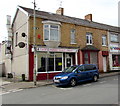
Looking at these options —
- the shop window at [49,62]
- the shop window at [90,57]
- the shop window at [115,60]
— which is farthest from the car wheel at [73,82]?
the shop window at [115,60]

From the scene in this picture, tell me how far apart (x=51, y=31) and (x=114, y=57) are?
12919mm

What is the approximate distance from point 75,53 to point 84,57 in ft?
5.49

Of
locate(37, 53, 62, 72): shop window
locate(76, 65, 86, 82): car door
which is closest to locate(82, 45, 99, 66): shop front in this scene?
locate(37, 53, 62, 72): shop window

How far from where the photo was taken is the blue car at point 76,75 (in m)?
11.1

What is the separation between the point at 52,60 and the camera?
1673cm

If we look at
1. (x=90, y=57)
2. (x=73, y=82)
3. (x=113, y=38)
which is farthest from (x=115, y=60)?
(x=73, y=82)

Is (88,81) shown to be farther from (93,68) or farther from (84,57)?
(84,57)

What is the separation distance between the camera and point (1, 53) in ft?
91.7

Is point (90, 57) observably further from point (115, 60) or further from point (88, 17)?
point (88, 17)

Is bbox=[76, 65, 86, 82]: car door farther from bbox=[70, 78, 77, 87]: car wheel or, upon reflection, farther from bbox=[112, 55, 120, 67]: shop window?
bbox=[112, 55, 120, 67]: shop window

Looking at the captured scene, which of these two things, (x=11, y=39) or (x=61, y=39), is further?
(x=11, y=39)

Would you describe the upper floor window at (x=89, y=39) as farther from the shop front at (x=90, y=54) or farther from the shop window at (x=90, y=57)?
the shop window at (x=90, y=57)

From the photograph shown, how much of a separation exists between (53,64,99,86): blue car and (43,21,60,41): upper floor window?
5.58 m

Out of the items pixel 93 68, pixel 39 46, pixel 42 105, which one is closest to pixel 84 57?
pixel 93 68
